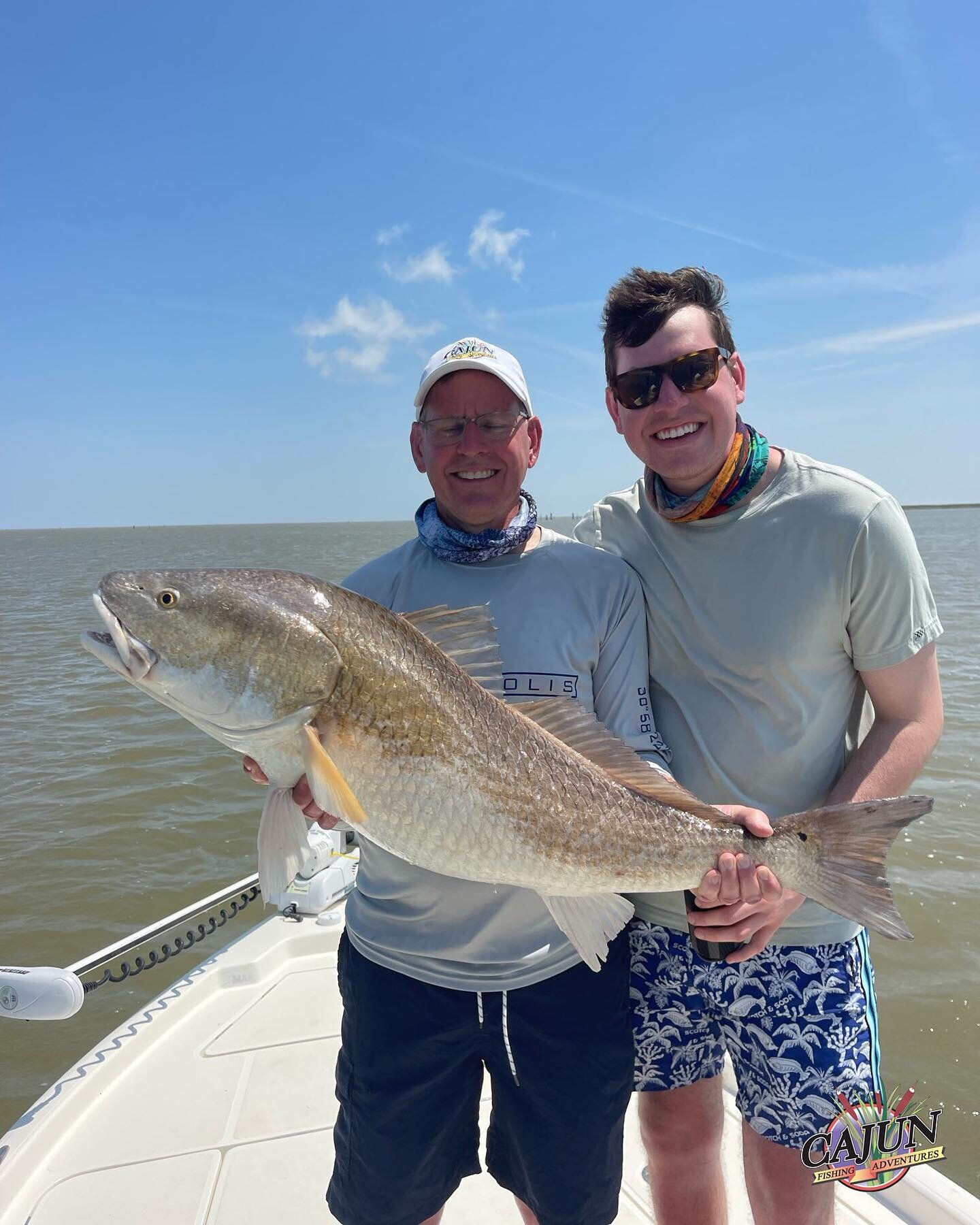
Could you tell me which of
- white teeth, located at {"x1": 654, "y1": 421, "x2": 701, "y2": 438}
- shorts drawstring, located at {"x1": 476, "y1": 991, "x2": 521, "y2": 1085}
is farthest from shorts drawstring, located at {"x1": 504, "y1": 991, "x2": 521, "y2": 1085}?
white teeth, located at {"x1": 654, "y1": 421, "x2": 701, "y2": 438}

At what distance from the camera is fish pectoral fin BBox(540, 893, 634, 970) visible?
2.64m

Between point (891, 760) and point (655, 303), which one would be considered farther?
point (655, 303)

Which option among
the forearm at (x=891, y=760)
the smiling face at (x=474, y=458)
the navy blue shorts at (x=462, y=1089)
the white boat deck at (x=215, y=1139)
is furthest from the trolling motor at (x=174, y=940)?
the forearm at (x=891, y=760)

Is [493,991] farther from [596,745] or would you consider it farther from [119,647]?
[119,647]

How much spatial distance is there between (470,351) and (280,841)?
80.5 inches

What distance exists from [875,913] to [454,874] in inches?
56.6

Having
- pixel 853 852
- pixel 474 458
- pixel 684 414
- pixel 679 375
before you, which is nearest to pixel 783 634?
pixel 853 852

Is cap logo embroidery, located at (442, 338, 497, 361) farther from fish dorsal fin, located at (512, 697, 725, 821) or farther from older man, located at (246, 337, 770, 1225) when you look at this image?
fish dorsal fin, located at (512, 697, 725, 821)

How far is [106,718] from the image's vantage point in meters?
15.1

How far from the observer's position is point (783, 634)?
2.95 m

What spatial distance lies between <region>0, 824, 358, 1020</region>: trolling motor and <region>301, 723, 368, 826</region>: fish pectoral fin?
481mm

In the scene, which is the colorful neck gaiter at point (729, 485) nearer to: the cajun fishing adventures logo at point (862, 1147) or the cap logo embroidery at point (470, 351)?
the cap logo embroidery at point (470, 351)

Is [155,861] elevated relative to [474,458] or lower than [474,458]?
lower

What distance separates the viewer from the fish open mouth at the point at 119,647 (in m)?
2.38
